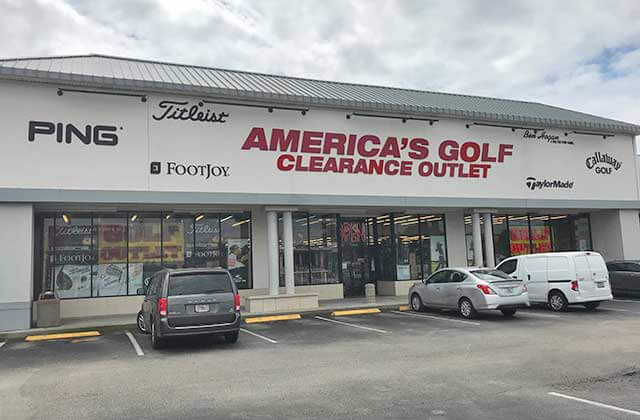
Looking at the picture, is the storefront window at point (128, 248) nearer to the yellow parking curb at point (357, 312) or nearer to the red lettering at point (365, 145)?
the yellow parking curb at point (357, 312)

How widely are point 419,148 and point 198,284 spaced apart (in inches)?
478

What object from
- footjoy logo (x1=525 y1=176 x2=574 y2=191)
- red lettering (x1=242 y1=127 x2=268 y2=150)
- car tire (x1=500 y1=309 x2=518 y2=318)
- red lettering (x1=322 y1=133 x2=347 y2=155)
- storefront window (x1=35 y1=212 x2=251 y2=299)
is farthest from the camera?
footjoy logo (x1=525 y1=176 x2=574 y2=191)

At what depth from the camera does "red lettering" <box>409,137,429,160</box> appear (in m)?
20.7

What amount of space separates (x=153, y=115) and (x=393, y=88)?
45.3 feet

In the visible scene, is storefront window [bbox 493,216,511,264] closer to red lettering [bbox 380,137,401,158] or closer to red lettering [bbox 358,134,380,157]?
red lettering [bbox 380,137,401,158]

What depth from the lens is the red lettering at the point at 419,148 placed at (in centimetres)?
2072

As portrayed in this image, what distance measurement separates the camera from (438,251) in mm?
23453

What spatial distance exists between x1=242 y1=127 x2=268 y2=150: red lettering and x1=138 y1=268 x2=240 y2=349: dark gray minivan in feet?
23.8

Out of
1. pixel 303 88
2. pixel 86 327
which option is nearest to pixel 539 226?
pixel 303 88

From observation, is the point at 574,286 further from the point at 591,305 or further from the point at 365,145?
the point at 365,145

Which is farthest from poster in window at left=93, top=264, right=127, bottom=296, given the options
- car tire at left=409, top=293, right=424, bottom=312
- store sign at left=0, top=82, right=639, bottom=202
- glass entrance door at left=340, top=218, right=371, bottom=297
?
car tire at left=409, top=293, right=424, bottom=312

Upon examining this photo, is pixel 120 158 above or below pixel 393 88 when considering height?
below

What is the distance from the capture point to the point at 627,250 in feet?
79.3

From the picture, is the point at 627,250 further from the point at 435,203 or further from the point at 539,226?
the point at 435,203
